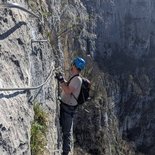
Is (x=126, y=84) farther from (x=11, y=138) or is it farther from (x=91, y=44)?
(x=11, y=138)

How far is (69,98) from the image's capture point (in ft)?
29.5

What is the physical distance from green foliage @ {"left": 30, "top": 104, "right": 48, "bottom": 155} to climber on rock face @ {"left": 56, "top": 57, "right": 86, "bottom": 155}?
0.91 metres

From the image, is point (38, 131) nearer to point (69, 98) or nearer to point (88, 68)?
point (69, 98)

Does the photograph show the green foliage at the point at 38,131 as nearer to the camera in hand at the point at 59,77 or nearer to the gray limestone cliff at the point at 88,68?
the gray limestone cliff at the point at 88,68

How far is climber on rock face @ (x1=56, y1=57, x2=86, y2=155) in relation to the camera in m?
8.59

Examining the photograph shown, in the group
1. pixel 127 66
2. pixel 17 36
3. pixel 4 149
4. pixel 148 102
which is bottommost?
pixel 148 102

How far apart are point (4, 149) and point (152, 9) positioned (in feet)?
255

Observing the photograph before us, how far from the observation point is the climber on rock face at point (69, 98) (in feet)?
28.2

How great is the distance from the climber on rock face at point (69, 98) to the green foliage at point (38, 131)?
91cm

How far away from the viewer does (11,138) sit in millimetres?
5344

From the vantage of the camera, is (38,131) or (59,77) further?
(59,77)

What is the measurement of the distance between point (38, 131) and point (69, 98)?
5.84ft

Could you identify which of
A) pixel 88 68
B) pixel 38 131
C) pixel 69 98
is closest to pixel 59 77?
pixel 69 98

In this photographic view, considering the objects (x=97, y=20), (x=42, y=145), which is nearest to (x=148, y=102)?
(x=97, y=20)
